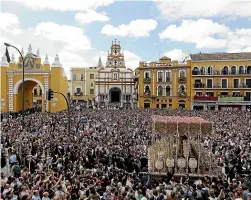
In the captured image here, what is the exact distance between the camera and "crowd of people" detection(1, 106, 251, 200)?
29.9 feet

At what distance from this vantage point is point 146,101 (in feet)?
182

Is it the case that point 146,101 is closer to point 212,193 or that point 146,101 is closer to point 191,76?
point 191,76

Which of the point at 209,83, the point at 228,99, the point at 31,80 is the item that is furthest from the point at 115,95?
the point at 31,80

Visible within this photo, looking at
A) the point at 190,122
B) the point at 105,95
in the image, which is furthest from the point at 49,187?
the point at 105,95

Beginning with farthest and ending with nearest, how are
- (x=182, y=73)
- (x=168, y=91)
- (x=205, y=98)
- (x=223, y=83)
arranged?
(x=168, y=91) < (x=182, y=73) < (x=223, y=83) < (x=205, y=98)

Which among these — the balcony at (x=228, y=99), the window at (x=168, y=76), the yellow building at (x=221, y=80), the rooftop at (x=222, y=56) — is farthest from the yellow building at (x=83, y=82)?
the balcony at (x=228, y=99)

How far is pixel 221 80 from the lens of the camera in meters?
51.6

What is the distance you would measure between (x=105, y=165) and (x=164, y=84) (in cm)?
4082

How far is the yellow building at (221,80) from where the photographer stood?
4981 cm

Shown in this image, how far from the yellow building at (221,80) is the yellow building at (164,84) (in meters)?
1.33

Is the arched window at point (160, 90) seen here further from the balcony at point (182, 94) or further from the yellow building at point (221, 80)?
the yellow building at point (221, 80)

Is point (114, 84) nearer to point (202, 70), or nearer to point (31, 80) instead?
point (202, 70)

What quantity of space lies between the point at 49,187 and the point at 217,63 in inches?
1807

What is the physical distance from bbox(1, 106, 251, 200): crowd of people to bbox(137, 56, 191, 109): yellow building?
25.2 m
